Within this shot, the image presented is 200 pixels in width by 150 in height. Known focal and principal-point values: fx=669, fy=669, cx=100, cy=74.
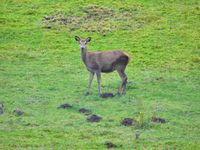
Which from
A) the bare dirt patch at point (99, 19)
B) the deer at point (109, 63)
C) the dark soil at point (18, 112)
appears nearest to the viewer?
the dark soil at point (18, 112)

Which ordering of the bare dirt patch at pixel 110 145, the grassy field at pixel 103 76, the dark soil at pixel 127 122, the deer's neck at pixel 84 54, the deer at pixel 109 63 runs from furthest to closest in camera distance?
the deer's neck at pixel 84 54
the deer at pixel 109 63
the dark soil at pixel 127 122
the grassy field at pixel 103 76
the bare dirt patch at pixel 110 145

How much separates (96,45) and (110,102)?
10.9 m

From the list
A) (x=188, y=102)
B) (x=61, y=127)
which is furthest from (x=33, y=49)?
(x=61, y=127)

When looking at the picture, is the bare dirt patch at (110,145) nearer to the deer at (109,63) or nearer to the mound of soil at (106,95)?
the mound of soil at (106,95)

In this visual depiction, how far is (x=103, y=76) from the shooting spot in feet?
92.7

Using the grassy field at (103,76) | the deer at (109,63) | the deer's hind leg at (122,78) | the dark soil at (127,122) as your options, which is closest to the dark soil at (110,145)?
the grassy field at (103,76)

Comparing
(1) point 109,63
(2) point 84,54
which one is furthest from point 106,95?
(2) point 84,54

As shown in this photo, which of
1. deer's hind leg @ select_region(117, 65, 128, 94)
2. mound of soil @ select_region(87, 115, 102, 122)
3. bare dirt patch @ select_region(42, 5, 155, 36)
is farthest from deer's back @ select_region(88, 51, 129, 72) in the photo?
bare dirt patch @ select_region(42, 5, 155, 36)

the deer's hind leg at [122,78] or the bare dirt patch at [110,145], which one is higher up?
the bare dirt patch at [110,145]

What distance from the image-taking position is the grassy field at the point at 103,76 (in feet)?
62.4

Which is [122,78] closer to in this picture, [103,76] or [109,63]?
[109,63]

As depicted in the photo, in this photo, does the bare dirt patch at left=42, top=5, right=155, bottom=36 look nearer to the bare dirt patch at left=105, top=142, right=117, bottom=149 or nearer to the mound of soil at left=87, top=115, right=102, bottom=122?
the mound of soil at left=87, top=115, right=102, bottom=122

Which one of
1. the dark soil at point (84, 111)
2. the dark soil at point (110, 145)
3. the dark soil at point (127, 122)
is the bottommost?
the dark soil at point (84, 111)

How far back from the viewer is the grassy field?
19031 mm
